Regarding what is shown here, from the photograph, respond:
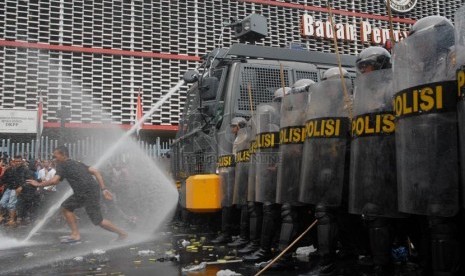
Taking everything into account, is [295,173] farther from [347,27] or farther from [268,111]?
[347,27]

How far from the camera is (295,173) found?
3.89m

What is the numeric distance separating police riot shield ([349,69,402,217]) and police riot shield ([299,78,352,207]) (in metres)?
0.25

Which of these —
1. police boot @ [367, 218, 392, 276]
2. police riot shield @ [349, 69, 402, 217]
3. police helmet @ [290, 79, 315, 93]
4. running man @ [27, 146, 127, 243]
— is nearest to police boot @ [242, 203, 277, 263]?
police helmet @ [290, 79, 315, 93]

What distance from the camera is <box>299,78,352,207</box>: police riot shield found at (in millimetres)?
3371

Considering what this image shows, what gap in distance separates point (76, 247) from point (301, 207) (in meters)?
3.35

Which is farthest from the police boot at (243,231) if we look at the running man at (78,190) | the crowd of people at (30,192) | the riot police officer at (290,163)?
the crowd of people at (30,192)

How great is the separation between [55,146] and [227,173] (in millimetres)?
11005

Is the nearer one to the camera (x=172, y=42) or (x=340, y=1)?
(x=172, y=42)

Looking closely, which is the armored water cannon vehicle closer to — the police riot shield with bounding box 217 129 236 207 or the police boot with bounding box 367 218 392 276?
the police riot shield with bounding box 217 129 236 207

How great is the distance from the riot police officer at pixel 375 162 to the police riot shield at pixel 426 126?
208 mm


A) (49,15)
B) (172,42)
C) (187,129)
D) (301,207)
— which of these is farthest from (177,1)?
(301,207)

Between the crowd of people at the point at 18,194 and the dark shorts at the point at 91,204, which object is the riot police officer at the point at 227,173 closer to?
the dark shorts at the point at 91,204

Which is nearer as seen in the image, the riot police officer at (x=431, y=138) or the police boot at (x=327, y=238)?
the riot police officer at (x=431, y=138)

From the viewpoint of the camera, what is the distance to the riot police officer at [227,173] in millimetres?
5438
